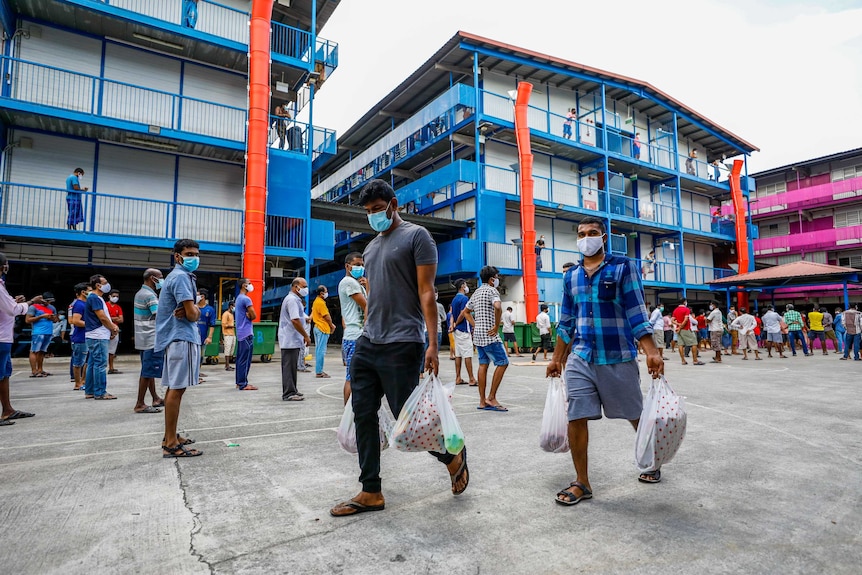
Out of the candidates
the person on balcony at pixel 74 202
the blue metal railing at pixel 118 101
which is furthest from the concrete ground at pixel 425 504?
the blue metal railing at pixel 118 101

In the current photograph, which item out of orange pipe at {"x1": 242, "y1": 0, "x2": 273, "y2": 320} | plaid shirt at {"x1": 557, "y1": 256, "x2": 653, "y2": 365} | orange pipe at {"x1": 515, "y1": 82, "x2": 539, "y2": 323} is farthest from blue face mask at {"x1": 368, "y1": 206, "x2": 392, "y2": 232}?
orange pipe at {"x1": 515, "y1": 82, "x2": 539, "y2": 323}

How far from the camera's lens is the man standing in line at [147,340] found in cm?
561

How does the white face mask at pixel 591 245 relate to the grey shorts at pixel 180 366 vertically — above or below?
above

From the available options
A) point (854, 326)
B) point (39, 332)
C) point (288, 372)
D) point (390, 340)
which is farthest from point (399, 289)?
point (854, 326)

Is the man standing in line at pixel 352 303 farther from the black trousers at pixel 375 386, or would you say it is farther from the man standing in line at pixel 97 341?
the man standing in line at pixel 97 341

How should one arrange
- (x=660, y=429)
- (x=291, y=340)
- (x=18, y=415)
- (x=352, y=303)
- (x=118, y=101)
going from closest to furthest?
(x=660, y=429)
(x=18, y=415)
(x=352, y=303)
(x=291, y=340)
(x=118, y=101)

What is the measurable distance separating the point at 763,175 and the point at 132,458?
140 ft

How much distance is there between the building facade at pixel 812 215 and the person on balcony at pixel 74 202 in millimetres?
36786

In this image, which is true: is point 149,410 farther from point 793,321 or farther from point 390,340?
point 793,321

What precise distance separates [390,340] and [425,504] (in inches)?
37.1

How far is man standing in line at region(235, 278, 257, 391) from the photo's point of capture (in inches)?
315

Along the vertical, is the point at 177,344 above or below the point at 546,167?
below

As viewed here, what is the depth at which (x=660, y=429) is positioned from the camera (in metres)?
2.73

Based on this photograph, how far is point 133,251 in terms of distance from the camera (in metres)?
16.5
